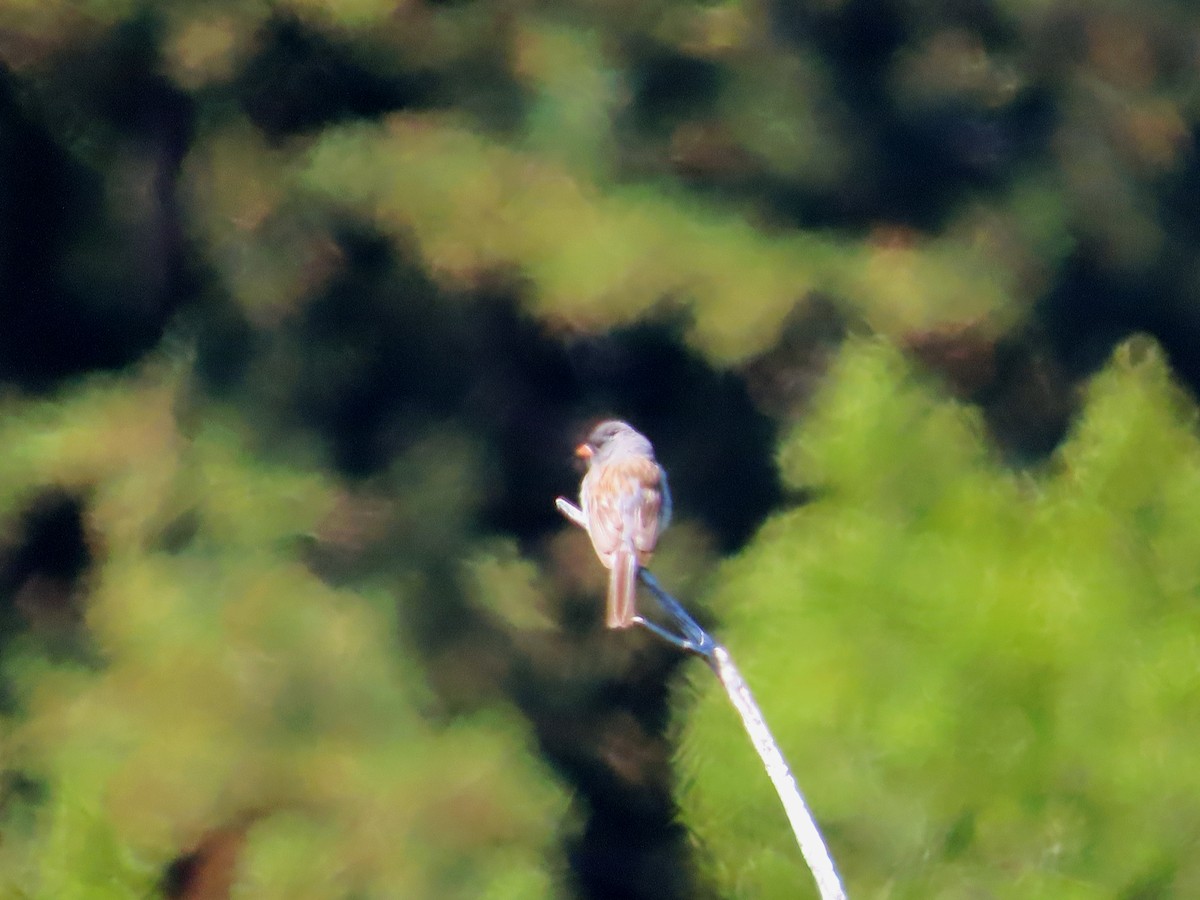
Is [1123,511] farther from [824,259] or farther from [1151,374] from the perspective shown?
[824,259]

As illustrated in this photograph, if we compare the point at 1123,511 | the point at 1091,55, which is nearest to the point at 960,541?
the point at 1123,511

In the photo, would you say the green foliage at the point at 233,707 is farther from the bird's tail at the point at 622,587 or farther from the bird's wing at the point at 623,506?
the bird's tail at the point at 622,587

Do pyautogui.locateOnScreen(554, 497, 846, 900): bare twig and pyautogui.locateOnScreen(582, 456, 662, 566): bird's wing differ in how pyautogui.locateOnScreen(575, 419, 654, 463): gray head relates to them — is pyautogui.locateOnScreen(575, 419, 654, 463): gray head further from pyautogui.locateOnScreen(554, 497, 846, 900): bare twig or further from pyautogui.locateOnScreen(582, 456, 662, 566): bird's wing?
pyautogui.locateOnScreen(554, 497, 846, 900): bare twig

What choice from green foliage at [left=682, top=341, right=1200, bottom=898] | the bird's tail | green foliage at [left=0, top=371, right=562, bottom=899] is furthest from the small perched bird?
green foliage at [left=0, top=371, right=562, bottom=899]

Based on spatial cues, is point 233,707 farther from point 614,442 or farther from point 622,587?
point 622,587

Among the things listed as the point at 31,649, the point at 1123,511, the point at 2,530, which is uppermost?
the point at 1123,511

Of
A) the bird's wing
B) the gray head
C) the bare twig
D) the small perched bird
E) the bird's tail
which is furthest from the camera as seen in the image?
the gray head

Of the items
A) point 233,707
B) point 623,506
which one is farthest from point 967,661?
point 233,707
